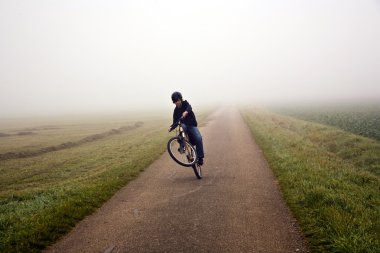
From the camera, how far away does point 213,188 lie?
941 cm

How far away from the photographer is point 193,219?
684 cm

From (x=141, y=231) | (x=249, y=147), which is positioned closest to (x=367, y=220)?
(x=141, y=231)

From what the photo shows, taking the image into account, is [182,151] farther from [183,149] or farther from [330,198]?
[330,198]

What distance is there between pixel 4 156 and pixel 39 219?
67.2 feet

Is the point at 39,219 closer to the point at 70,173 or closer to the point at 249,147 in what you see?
the point at 70,173

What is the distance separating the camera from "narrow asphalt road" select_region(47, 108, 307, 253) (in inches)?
224

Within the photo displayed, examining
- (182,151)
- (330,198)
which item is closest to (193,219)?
(330,198)

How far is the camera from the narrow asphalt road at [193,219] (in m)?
5.69

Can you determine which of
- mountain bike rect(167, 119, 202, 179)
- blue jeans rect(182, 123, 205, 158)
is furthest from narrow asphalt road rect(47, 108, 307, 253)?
blue jeans rect(182, 123, 205, 158)

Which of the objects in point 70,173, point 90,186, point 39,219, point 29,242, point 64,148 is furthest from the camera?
point 64,148

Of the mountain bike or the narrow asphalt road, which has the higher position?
the mountain bike

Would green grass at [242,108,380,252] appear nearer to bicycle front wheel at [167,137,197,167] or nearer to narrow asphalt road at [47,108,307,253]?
narrow asphalt road at [47,108,307,253]

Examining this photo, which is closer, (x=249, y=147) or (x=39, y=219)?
(x=39, y=219)

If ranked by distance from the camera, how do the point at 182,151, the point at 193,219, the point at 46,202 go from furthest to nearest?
the point at 182,151 < the point at 46,202 < the point at 193,219
